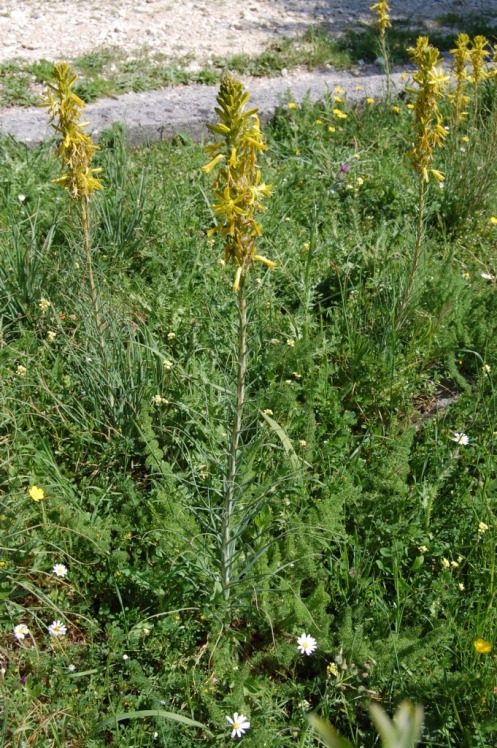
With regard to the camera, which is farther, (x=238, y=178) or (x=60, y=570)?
(x=60, y=570)

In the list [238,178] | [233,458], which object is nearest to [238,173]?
[238,178]

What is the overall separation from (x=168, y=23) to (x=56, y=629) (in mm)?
5810

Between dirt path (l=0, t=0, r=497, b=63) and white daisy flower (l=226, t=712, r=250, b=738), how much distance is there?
17.1 ft

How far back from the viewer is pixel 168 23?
635 cm

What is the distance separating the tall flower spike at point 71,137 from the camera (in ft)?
7.02

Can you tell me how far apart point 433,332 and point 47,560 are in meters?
1.96

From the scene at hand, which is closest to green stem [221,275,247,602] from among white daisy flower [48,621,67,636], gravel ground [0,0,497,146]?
white daisy flower [48,621,67,636]

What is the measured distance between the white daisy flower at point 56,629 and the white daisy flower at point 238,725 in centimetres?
59

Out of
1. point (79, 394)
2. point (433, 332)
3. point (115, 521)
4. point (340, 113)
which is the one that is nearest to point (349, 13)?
point (340, 113)

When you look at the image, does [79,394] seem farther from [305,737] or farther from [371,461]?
[305,737]

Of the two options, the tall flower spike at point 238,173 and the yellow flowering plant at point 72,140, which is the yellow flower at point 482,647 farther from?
the yellow flowering plant at point 72,140

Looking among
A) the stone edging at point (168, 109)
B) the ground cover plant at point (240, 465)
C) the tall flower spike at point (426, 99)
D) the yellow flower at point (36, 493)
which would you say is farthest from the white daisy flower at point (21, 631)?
the stone edging at point (168, 109)

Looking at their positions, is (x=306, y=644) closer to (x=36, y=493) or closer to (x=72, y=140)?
(x=36, y=493)

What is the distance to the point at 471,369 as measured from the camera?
10.8ft
